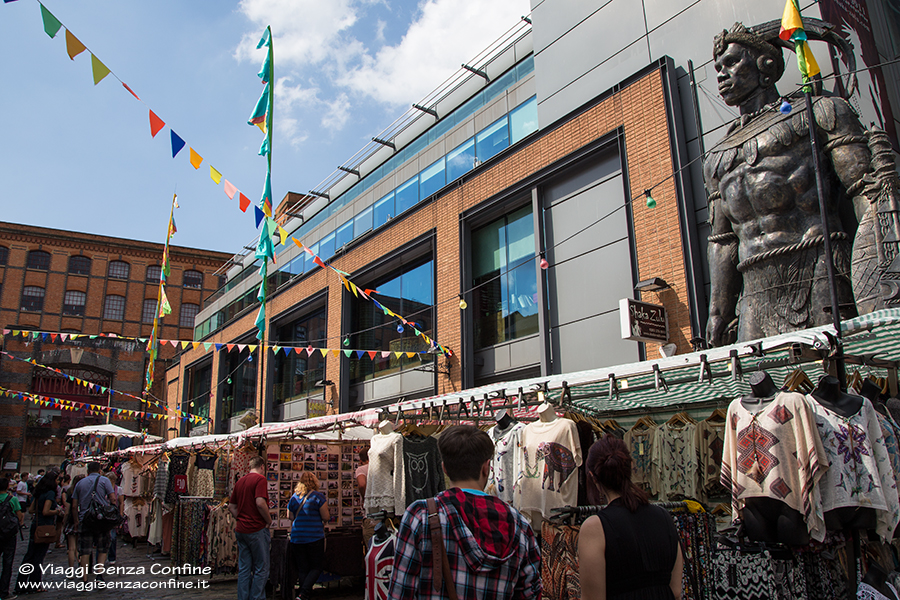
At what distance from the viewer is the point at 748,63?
8742 millimetres

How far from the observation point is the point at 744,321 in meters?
8.41

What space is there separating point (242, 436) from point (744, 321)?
834 cm

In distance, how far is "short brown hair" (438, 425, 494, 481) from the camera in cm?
279

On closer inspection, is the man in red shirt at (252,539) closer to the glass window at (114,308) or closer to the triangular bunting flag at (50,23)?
the triangular bunting flag at (50,23)

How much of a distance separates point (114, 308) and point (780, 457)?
5384 centimetres

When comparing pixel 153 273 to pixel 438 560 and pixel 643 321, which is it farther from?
pixel 438 560

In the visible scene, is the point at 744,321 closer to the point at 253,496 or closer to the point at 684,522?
the point at 684,522

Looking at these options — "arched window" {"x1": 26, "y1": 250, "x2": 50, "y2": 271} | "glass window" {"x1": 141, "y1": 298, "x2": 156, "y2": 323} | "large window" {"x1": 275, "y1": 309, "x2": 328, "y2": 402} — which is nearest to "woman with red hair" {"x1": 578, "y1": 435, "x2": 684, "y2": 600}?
"large window" {"x1": 275, "y1": 309, "x2": 328, "y2": 402}

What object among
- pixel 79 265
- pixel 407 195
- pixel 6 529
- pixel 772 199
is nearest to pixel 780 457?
pixel 772 199

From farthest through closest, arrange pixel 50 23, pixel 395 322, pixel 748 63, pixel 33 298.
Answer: pixel 33 298, pixel 395 322, pixel 748 63, pixel 50 23

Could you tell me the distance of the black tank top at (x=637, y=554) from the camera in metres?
2.75

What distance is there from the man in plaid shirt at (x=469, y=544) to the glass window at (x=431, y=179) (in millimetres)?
15014

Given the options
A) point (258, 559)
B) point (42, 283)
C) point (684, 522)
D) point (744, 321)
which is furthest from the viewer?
point (42, 283)

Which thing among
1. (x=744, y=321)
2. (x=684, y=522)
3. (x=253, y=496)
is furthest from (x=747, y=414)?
(x=253, y=496)
